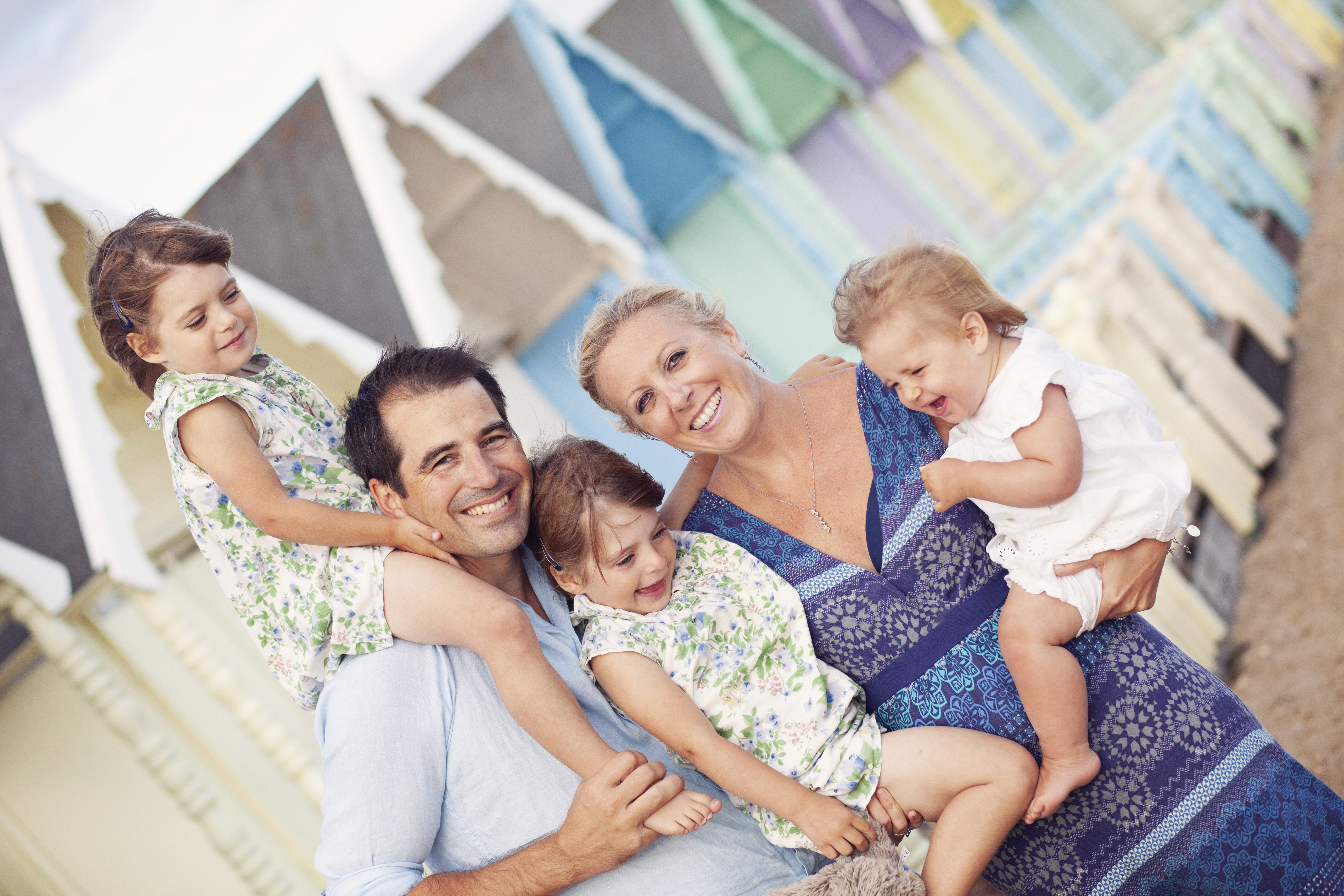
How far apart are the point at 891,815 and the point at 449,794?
3.26 ft

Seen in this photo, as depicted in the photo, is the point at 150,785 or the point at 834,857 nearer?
the point at 834,857

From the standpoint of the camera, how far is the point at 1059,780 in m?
2.07

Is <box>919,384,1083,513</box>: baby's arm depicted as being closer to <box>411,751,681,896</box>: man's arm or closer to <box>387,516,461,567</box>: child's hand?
<box>411,751,681,896</box>: man's arm

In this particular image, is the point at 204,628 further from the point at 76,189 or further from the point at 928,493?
the point at 928,493

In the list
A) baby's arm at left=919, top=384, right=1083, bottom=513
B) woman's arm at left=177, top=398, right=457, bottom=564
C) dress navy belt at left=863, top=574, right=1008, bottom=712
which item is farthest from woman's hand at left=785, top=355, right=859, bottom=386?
woman's arm at left=177, top=398, right=457, bottom=564

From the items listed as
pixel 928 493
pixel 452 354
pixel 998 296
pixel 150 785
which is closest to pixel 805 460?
pixel 928 493

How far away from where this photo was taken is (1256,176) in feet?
32.1

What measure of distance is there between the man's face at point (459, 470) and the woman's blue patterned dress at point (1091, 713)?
67 cm

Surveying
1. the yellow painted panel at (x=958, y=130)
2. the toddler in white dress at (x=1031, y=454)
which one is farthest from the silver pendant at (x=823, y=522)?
the yellow painted panel at (x=958, y=130)

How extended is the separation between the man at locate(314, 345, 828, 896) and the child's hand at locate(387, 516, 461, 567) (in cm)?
2

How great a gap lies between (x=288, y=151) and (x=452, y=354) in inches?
172

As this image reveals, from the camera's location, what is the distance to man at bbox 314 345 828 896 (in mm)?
1943

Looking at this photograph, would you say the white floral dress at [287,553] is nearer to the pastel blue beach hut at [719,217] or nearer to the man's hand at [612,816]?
the man's hand at [612,816]

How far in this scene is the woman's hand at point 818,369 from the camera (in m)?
2.57
